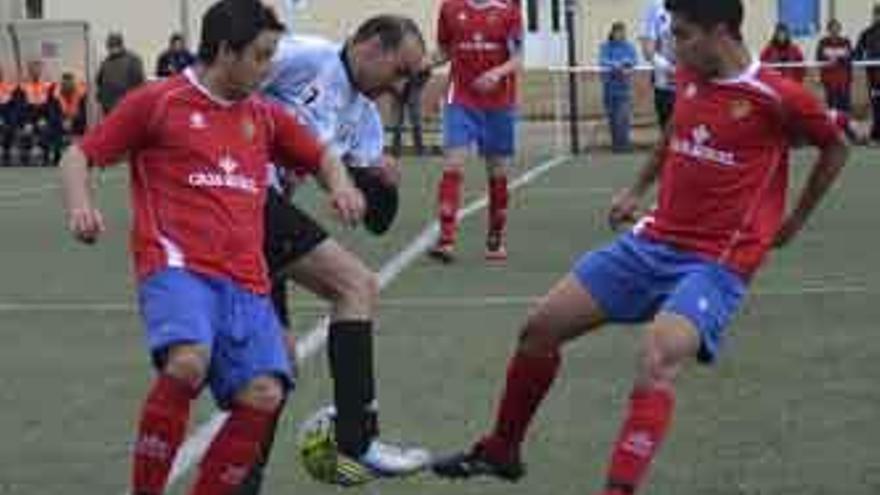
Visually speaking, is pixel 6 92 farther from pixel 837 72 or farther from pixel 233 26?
pixel 233 26

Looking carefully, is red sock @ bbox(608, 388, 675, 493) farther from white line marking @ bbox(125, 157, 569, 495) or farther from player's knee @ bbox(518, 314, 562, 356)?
white line marking @ bbox(125, 157, 569, 495)

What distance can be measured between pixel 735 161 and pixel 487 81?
25.6ft

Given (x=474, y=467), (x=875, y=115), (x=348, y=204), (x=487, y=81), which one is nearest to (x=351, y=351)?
(x=474, y=467)

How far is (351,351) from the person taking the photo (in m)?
7.55

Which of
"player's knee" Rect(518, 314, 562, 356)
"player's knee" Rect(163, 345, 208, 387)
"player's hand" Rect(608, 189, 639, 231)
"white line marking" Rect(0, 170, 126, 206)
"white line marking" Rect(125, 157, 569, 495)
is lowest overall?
"white line marking" Rect(0, 170, 126, 206)

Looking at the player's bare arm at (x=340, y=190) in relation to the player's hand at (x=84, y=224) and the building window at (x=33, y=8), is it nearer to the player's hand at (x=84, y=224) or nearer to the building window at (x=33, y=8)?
the player's hand at (x=84, y=224)

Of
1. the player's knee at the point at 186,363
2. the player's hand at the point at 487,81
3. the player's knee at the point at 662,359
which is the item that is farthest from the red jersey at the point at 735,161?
the player's hand at the point at 487,81

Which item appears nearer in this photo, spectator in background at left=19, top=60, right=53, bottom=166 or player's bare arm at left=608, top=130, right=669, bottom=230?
player's bare arm at left=608, top=130, right=669, bottom=230

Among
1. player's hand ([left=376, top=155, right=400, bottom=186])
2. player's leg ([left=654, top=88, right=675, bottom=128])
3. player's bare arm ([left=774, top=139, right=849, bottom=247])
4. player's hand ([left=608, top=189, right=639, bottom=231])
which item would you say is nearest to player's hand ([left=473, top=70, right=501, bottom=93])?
player's hand ([left=376, top=155, right=400, bottom=186])

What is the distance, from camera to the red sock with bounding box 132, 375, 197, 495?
6.48 m

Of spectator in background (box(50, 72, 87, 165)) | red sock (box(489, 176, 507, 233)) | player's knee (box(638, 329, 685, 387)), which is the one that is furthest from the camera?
spectator in background (box(50, 72, 87, 165))

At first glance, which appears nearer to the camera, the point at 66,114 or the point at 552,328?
the point at 552,328

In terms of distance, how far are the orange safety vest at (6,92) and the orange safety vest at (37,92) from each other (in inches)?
6.6

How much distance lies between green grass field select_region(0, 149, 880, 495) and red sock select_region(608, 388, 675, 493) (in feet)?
2.18
